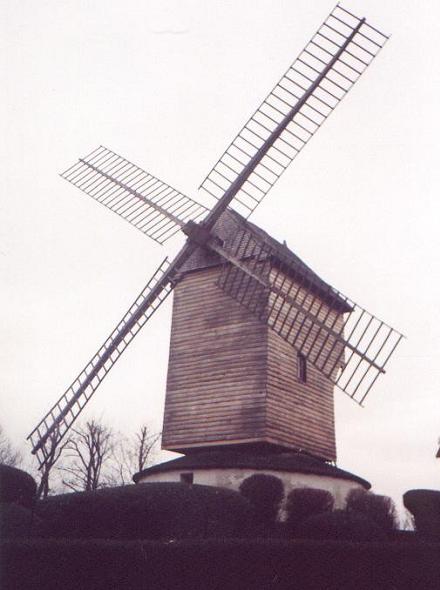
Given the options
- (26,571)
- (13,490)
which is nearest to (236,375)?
(13,490)

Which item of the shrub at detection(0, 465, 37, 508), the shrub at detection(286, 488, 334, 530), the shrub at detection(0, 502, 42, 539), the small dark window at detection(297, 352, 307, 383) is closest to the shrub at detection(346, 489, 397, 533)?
the shrub at detection(286, 488, 334, 530)

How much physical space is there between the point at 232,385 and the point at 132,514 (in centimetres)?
705

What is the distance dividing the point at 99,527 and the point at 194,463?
5901mm

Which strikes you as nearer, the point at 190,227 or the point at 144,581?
the point at 144,581

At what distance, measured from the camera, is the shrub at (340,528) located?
395 inches

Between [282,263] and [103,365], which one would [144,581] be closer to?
[103,365]

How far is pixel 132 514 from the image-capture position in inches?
380

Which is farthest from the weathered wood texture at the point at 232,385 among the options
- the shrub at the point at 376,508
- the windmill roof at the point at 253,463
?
the shrub at the point at 376,508

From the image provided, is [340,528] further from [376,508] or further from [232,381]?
[232,381]

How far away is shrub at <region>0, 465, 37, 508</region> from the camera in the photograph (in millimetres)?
11312

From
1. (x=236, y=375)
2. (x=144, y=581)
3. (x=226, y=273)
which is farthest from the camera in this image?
(x=226, y=273)

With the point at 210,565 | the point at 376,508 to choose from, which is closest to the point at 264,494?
the point at 376,508

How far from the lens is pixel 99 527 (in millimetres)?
9578

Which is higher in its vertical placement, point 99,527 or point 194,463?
point 194,463
